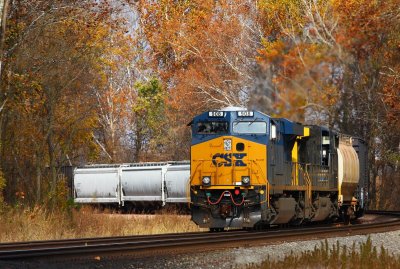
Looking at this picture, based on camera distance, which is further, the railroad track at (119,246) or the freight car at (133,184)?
the freight car at (133,184)

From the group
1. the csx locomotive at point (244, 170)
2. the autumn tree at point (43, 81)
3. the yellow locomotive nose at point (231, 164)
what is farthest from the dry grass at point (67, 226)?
the autumn tree at point (43, 81)

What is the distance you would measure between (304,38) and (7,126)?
1230 centimetres

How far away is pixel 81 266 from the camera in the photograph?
449 inches

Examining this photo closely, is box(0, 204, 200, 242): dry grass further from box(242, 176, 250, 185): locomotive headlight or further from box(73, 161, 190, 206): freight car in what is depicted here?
box(73, 161, 190, 206): freight car

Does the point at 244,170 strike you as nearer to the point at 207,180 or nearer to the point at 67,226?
the point at 207,180

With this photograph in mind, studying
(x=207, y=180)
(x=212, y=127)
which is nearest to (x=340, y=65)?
(x=212, y=127)

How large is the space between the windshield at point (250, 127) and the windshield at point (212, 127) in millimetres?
281

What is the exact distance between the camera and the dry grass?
19.7 m

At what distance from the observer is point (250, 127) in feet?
72.7

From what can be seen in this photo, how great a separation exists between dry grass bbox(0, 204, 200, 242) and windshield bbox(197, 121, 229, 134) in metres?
3.63

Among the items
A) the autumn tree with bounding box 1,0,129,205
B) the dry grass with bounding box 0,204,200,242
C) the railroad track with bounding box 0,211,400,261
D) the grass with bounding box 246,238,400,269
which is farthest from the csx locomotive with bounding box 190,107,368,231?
the grass with bounding box 246,238,400,269

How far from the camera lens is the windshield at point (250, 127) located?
2200 centimetres

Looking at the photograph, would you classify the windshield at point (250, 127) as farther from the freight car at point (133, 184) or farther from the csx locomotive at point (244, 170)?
the freight car at point (133, 184)

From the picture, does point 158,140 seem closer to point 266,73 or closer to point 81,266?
point 266,73
